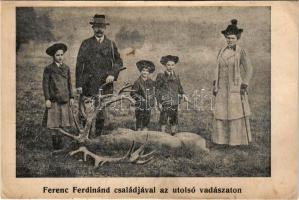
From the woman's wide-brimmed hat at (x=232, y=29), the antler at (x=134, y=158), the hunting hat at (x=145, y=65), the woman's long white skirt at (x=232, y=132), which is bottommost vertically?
the antler at (x=134, y=158)

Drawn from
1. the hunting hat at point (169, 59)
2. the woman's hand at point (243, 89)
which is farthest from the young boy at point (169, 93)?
the woman's hand at point (243, 89)

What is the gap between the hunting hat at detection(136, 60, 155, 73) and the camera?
2246mm

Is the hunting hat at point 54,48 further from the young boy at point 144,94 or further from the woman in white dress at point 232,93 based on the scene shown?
the woman in white dress at point 232,93

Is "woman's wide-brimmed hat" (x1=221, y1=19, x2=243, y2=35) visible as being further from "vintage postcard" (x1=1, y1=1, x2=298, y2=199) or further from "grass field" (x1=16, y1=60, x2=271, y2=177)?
"grass field" (x1=16, y1=60, x2=271, y2=177)

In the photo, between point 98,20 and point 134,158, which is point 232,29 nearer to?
point 98,20

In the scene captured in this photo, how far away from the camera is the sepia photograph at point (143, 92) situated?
7.31ft

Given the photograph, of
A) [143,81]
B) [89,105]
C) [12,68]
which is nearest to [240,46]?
[143,81]

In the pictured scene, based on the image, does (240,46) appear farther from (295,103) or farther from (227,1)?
(295,103)

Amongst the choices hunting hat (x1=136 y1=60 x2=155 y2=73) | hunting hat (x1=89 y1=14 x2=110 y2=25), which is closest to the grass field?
hunting hat (x1=136 y1=60 x2=155 y2=73)

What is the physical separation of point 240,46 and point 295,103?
420 millimetres

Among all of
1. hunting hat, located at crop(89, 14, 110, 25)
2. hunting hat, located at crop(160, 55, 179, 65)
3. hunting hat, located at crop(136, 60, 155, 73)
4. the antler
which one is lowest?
the antler

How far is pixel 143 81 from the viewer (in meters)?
2.26

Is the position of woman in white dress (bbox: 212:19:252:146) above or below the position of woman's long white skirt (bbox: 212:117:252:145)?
above

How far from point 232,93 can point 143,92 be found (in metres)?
0.48
